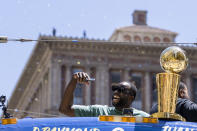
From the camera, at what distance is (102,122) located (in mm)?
5176

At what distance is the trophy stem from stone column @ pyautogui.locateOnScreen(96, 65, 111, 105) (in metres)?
45.9

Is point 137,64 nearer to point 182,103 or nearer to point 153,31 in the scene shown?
point 153,31

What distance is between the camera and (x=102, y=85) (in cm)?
5203

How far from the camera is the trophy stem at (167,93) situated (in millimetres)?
5297

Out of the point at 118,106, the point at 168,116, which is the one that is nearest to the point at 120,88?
the point at 118,106

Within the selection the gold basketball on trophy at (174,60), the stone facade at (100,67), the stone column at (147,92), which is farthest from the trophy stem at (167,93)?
the stone column at (147,92)

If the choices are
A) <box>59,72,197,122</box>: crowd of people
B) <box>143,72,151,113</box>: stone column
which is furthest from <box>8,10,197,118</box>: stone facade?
<box>59,72,197,122</box>: crowd of people

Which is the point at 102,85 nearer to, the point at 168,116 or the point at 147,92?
the point at 147,92

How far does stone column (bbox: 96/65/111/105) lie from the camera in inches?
2026

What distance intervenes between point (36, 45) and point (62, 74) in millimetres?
3262

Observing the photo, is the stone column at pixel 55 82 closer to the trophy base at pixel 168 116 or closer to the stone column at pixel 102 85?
the stone column at pixel 102 85

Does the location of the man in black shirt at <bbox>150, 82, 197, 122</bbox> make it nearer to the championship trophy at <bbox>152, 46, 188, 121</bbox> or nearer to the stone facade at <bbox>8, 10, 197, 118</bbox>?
the championship trophy at <bbox>152, 46, 188, 121</bbox>

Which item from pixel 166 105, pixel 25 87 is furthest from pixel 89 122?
pixel 25 87

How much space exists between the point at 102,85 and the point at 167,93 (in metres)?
46.7
